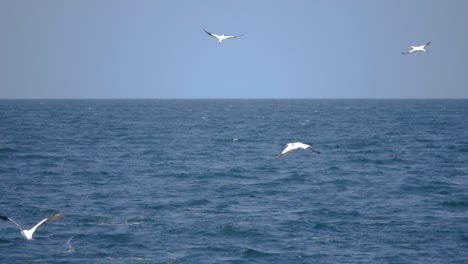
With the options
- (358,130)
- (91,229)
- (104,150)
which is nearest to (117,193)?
(91,229)

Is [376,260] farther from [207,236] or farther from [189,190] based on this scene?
[189,190]

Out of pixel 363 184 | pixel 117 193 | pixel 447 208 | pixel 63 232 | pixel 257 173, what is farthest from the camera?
pixel 257 173

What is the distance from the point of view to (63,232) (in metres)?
30.9

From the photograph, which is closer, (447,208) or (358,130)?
(447,208)

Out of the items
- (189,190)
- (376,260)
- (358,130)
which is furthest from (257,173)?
(358,130)

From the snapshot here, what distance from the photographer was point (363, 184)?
4469 centimetres

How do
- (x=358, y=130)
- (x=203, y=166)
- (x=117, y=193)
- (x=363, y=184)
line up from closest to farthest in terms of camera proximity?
(x=117, y=193) → (x=363, y=184) → (x=203, y=166) → (x=358, y=130)

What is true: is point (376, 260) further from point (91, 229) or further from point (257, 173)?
point (257, 173)

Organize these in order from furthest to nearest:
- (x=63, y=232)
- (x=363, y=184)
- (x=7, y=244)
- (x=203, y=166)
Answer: (x=203, y=166), (x=363, y=184), (x=63, y=232), (x=7, y=244)

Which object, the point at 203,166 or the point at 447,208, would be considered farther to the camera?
the point at 203,166

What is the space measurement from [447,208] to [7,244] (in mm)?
22977

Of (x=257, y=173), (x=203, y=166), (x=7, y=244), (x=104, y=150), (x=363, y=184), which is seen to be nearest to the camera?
(x=7, y=244)

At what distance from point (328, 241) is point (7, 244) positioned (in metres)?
14.2

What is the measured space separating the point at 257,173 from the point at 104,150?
2271 cm
